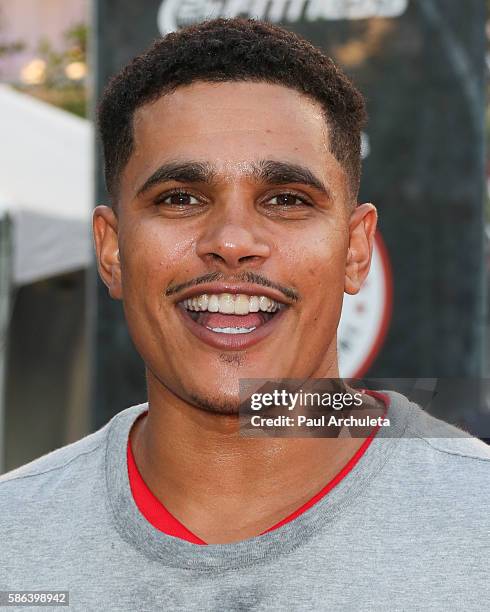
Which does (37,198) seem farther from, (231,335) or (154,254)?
(231,335)

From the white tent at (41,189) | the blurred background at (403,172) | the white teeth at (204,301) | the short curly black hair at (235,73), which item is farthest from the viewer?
the white tent at (41,189)

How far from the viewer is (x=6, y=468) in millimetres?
7973

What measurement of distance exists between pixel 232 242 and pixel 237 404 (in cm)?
38

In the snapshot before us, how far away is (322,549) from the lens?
2.12 metres

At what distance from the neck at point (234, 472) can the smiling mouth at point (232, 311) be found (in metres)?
0.25

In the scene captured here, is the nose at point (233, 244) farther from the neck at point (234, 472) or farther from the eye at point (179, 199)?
the neck at point (234, 472)

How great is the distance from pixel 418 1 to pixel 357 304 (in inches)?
62.0

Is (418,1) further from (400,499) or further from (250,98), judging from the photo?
(400,499)

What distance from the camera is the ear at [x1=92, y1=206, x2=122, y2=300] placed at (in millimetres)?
2531

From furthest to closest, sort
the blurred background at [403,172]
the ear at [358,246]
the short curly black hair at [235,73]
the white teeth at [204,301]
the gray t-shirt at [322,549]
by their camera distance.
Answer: the blurred background at [403,172], the ear at [358,246], the short curly black hair at [235,73], the white teeth at [204,301], the gray t-shirt at [322,549]

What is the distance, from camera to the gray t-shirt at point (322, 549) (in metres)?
2.06

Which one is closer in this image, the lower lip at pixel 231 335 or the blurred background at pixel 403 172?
the lower lip at pixel 231 335

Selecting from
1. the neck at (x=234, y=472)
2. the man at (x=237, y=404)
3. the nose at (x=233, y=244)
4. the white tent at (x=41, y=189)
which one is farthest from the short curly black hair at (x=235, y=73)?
the white tent at (x=41, y=189)

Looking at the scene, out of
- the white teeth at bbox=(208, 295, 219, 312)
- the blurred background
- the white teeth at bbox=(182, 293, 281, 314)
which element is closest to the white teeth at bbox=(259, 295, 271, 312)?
the white teeth at bbox=(182, 293, 281, 314)
